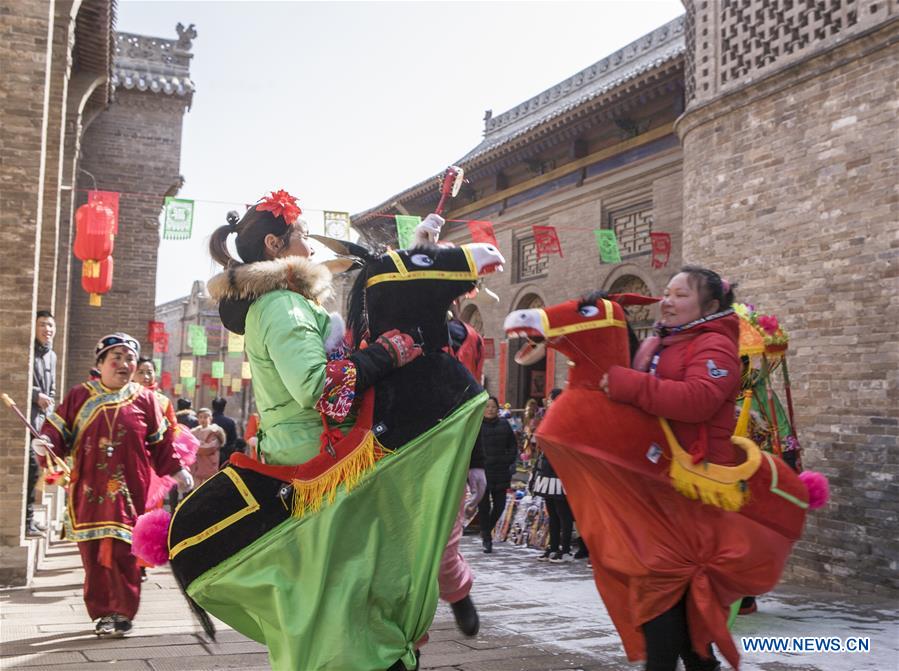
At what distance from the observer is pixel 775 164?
8.81m

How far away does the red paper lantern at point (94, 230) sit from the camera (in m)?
13.1

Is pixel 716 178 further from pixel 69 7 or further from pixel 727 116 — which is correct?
pixel 69 7

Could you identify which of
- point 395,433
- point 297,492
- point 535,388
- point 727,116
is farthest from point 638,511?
point 535,388

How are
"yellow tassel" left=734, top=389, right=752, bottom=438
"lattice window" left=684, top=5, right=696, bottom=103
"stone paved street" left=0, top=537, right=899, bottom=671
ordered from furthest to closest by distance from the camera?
"lattice window" left=684, top=5, right=696, bottom=103 → "yellow tassel" left=734, top=389, right=752, bottom=438 → "stone paved street" left=0, top=537, right=899, bottom=671

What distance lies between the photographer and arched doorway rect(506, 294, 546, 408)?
17.6 m

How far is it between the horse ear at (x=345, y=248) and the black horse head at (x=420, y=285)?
6 cm

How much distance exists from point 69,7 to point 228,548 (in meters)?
8.61

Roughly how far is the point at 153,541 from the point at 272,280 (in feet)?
3.27

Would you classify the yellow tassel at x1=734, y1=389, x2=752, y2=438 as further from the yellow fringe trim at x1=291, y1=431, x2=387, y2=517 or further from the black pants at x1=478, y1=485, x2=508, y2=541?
the black pants at x1=478, y1=485, x2=508, y2=541

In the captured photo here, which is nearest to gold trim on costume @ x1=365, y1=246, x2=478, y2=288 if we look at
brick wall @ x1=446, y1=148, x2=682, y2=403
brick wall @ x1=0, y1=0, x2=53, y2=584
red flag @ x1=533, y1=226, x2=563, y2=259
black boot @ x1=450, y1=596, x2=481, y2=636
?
black boot @ x1=450, y1=596, x2=481, y2=636

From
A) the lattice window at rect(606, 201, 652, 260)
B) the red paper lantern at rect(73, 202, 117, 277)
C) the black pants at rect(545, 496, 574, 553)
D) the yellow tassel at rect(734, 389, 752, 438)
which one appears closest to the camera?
the yellow tassel at rect(734, 389, 752, 438)

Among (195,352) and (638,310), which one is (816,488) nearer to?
(638,310)

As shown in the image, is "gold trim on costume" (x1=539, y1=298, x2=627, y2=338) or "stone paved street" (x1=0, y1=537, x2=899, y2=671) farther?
"stone paved street" (x1=0, y1=537, x2=899, y2=671)

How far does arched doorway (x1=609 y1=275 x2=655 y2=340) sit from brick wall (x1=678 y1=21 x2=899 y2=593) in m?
4.93
